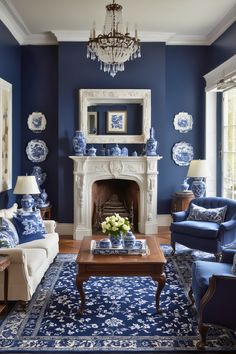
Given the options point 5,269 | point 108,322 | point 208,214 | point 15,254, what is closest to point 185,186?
point 208,214

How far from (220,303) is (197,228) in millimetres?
2402

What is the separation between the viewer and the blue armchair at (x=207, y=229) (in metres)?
Result: 5.17

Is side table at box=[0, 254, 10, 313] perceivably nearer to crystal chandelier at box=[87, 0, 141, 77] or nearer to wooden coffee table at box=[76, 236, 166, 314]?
wooden coffee table at box=[76, 236, 166, 314]

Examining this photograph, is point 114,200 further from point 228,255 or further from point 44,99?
point 228,255

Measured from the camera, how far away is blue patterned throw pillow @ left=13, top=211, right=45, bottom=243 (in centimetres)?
485

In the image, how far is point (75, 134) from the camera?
7117 mm

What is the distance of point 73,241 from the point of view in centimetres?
682

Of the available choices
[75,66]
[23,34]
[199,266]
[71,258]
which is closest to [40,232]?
[71,258]

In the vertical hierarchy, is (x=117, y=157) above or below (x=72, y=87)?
below

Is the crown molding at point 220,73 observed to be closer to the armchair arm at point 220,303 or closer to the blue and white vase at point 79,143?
the blue and white vase at point 79,143

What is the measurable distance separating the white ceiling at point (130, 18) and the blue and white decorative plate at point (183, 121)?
1.37 metres

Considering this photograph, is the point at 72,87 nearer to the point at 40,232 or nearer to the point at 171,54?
the point at 171,54

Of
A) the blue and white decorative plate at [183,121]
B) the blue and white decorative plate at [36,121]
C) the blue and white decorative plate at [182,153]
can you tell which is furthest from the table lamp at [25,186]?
the blue and white decorative plate at [183,121]

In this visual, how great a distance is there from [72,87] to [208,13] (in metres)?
2.65
